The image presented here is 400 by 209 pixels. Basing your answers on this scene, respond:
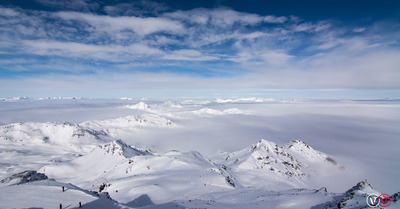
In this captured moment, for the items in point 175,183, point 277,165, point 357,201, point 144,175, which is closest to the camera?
point 357,201

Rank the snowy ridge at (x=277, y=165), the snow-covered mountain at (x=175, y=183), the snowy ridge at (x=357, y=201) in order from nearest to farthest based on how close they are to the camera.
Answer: the snowy ridge at (x=357, y=201), the snow-covered mountain at (x=175, y=183), the snowy ridge at (x=277, y=165)

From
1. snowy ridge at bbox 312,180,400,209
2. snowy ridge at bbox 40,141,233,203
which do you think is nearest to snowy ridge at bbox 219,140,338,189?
snowy ridge at bbox 40,141,233,203

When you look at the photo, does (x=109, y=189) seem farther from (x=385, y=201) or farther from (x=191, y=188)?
(x=385, y=201)

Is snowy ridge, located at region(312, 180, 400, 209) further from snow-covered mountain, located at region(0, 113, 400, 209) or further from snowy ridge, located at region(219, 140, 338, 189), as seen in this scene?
snowy ridge, located at region(219, 140, 338, 189)

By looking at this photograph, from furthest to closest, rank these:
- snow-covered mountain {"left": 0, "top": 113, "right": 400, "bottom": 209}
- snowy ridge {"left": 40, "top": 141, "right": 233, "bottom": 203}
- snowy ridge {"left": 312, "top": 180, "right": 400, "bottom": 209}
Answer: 1. snowy ridge {"left": 40, "top": 141, "right": 233, "bottom": 203}
2. snow-covered mountain {"left": 0, "top": 113, "right": 400, "bottom": 209}
3. snowy ridge {"left": 312, "top": 180, "right": 400, "bottom": 209}

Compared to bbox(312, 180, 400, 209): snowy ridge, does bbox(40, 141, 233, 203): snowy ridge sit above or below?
below

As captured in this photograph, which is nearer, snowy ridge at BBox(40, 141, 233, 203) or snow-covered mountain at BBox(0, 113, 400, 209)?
snow-covered mountain at BBox(0, 113, 400, 209)

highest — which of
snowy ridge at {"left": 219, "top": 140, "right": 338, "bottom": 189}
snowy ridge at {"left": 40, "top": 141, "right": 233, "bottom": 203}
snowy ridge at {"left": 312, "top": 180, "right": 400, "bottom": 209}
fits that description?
snowy ridge at {"left": 312, "top": 180, "right": 400, "bottom": 209}

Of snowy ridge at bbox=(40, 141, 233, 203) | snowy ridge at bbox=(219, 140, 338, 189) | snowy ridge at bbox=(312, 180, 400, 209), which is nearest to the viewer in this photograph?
snowy ridge at bbox=(312, 180, 400, 209)

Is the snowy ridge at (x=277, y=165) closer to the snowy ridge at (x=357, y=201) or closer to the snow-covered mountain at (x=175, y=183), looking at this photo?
the snow-covered mountain at (x=175, y=183)

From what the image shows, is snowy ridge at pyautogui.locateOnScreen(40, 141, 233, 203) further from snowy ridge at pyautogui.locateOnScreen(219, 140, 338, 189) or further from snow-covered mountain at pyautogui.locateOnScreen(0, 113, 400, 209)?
snowy ridge at pyautogui.locateOnScreen(219, 140, 338, 189)

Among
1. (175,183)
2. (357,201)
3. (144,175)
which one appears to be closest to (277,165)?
(175,183)

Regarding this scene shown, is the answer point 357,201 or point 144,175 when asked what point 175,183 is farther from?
point 357,201

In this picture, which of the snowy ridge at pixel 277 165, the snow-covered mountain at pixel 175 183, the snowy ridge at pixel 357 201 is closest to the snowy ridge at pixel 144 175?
the snow-covered mountain at pixel 175 183
